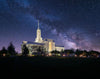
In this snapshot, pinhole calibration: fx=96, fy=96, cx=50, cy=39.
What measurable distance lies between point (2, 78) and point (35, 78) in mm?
3464

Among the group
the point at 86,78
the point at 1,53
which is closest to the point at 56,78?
the point at 86,78

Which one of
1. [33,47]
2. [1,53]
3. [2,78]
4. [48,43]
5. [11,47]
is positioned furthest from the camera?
[48,43]

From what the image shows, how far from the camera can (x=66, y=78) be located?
34.6 ft

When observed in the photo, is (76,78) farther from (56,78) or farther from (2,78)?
(2,78)

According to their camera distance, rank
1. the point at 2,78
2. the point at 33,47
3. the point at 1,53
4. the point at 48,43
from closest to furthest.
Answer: the point at 2,78 → the point at 1,53 → the point at 33,47 → the point at 48,43

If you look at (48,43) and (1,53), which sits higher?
(48,43)

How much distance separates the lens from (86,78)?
10.5 metres

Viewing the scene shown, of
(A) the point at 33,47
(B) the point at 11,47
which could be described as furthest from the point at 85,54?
(A) the point at 33,47

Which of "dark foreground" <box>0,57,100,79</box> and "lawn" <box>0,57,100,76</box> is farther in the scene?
"lawn" <box>0,57,100,76</box>

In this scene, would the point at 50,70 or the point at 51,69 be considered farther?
the point at 51,69

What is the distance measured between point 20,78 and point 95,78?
8.08 metres

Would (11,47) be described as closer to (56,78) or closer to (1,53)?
(1,53)

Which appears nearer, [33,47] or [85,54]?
[85,54]

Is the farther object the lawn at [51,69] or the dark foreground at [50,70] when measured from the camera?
the lawn at [51,69]
